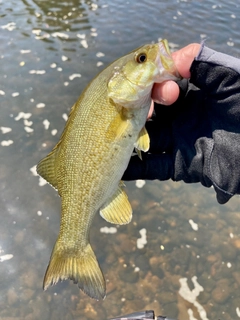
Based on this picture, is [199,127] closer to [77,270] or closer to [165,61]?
[165,61]

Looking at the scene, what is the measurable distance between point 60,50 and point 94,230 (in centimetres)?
549

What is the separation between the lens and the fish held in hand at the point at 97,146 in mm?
2477

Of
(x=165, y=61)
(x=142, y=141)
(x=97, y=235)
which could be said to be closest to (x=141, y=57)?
(x=165, y=61)

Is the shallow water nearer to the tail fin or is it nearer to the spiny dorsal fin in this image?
the tail fin

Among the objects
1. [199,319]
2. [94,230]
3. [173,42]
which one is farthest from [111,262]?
[173,42]

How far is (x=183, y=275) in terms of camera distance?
470 centimetres

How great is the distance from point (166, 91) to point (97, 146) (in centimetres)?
65

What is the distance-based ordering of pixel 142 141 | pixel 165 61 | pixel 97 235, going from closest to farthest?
pixel 165 61
pixel 142 141
pixel 97 235

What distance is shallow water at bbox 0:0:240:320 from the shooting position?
14.4 ft

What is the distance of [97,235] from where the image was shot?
513 centimetres

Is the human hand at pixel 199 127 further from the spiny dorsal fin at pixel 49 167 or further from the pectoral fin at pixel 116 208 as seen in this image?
the spiny dorsal fin at pixel 49 167

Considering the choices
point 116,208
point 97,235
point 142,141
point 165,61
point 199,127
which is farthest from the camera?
point 97,235

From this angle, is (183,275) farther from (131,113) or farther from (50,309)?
(131,113)

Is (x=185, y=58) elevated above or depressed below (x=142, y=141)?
above
